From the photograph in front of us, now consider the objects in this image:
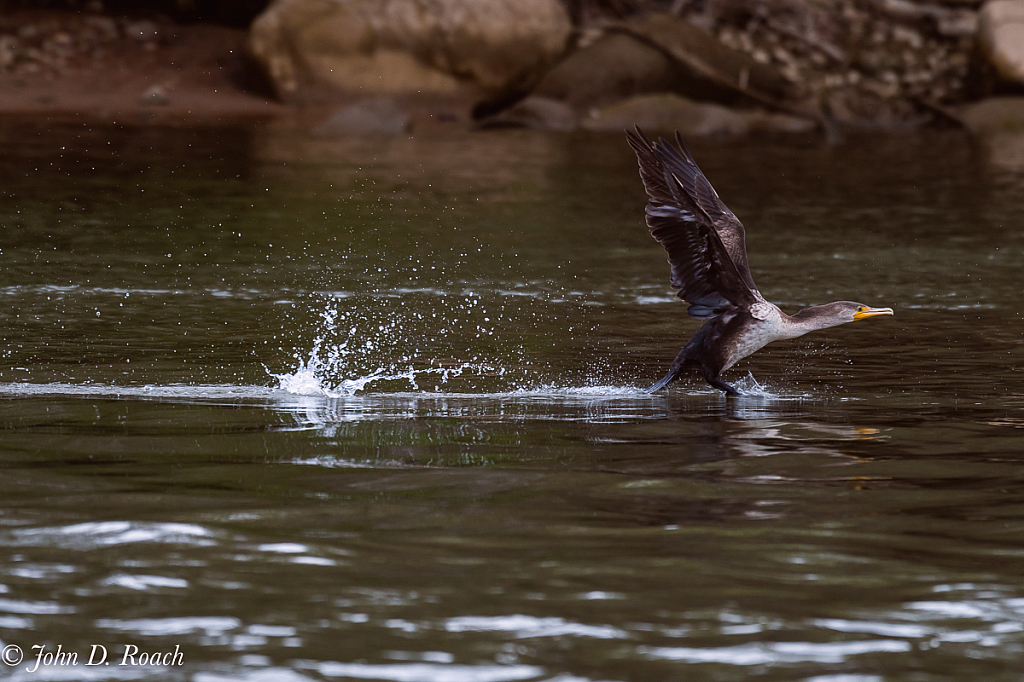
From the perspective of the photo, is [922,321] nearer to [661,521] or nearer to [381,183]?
[661,521]

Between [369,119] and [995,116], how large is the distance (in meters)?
10.3

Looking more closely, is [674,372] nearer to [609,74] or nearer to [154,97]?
[609,74]

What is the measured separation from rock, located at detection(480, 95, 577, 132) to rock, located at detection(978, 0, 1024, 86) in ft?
23.2

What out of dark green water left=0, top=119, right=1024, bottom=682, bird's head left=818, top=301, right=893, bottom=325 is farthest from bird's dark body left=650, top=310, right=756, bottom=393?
bird's head left=818, top=301, right=893, bottom=325

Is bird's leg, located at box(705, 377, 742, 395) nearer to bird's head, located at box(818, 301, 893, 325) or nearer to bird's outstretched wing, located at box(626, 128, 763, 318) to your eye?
bird's outstretched wing, located at box(626, 128, 763, 318)

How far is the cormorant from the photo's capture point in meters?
7.11

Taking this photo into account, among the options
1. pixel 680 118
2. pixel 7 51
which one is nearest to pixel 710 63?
pixel 680 118

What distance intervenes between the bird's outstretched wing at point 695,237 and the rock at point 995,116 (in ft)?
58.7

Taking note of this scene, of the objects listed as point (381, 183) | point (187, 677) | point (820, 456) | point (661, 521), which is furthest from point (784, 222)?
point (187, 677)

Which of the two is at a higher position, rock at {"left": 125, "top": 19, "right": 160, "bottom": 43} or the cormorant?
rock at {"left": 125, "top": 19, "right": 160, "bottom": 43}

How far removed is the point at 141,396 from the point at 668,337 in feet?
11.5

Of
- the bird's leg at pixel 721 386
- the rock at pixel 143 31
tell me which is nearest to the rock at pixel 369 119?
the rock at pixel 143 31

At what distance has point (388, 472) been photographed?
546 centimetres

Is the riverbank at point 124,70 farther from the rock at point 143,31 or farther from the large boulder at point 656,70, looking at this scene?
the large boulder at point 656,70
